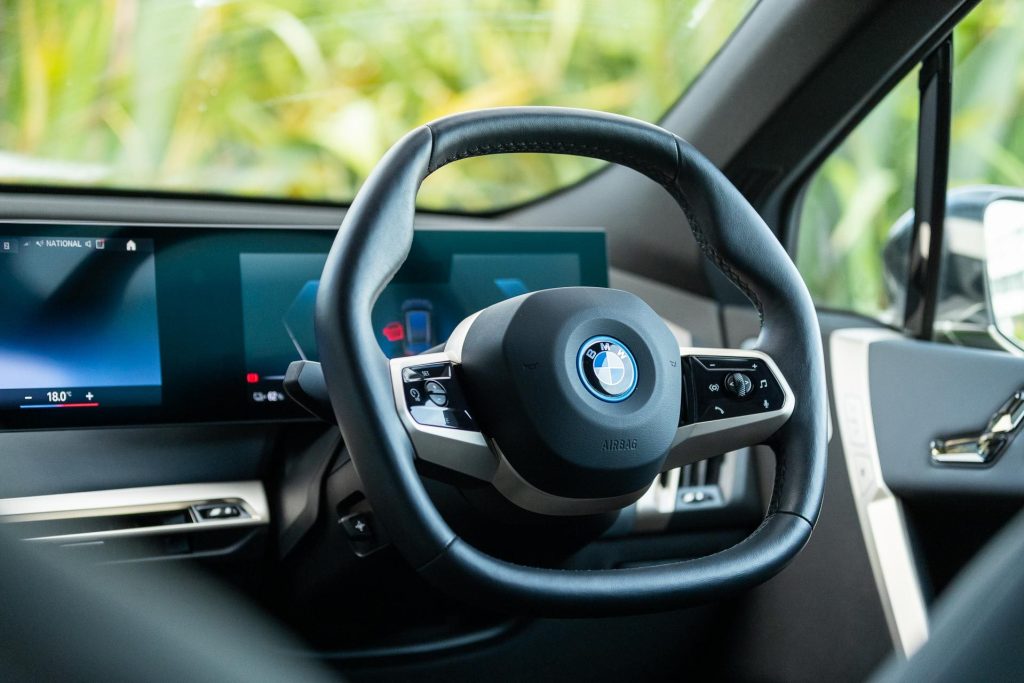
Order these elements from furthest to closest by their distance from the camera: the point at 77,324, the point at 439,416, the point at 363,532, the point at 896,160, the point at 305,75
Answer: the point at 305,75
the point at 896,160
the point at 77,324
the point at 363,532
the point at 439,416

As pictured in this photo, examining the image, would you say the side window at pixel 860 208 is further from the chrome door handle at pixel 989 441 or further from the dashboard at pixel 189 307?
the dashboard at pixel 189 307

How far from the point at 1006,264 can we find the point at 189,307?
1410mm

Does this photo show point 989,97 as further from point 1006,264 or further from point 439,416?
point 439,416

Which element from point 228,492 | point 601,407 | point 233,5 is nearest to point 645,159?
point 601,407

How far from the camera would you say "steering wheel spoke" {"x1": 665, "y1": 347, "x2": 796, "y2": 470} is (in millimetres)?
1205

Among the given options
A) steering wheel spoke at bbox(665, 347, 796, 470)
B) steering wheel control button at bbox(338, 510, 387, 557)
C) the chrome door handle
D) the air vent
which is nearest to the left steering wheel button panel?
steering wheel spoke at bbox(665, 347, 796, 470)

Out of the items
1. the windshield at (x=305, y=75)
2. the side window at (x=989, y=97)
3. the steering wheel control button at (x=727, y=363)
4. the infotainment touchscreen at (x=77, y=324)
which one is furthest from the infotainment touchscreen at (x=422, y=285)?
the side window at (x=989, y=97)

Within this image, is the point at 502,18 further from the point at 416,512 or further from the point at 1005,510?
the point at 416,512

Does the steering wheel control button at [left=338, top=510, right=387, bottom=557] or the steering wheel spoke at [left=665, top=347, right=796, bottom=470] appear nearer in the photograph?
the steering wheel spoke at [left=665, top=347, right=796, bottom=470]

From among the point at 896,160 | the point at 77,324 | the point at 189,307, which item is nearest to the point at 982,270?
the point at 896,160

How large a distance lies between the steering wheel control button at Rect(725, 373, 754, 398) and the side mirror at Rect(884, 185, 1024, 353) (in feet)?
2.56

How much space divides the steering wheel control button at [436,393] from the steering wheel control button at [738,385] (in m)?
0.35

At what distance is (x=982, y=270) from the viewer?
1837mm

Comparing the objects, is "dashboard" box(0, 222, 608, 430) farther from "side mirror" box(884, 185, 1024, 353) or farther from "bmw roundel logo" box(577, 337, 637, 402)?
"side mirror" box(884, 185, 1024, 353)
